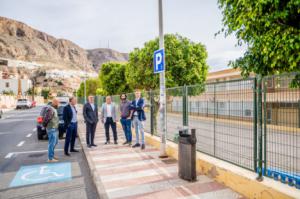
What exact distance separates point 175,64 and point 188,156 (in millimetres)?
11711

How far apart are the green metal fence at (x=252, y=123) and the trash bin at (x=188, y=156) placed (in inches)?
27.9

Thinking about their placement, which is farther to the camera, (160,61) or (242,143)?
(160,61)

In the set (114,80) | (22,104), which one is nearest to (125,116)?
(114,80)

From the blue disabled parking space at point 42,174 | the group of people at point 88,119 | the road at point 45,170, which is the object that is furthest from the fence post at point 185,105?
the blue disabled parking space at point 42,174

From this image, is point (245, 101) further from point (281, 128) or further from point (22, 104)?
point (22, 104)

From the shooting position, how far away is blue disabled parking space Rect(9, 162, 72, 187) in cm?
568

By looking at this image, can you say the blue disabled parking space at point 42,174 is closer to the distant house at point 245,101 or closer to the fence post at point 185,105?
the fence post at point 185,105

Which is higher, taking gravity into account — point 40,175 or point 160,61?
point 160,61

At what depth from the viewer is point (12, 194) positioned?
16.1 feet

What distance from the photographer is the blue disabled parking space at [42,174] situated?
18.6 feet

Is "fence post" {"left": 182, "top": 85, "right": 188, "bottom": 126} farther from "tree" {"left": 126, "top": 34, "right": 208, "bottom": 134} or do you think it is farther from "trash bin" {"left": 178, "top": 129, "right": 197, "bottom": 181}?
"tree" {"left": 126, "top": 34, "right": 208, "bottom": 134}

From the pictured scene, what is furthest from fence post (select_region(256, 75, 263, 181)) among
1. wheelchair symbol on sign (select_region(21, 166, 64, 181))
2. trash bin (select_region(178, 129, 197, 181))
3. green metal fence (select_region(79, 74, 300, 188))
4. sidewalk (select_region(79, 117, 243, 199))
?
wheelchair symbol on sign (select_region(21, 166, 64, 181))

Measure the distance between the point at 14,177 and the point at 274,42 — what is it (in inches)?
278

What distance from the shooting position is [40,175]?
6.12 m
